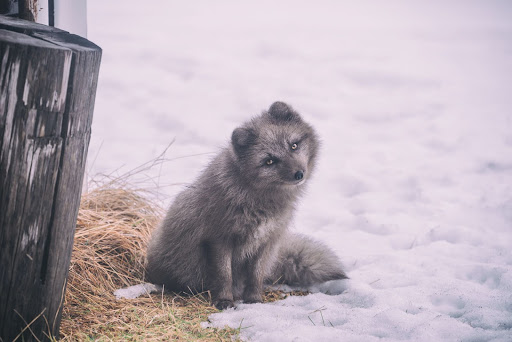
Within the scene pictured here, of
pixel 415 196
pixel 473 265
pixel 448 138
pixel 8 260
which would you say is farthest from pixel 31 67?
pixel 448 138

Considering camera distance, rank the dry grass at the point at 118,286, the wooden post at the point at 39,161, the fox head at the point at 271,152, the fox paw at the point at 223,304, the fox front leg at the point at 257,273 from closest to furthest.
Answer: the wooden post at the point at 39,161 → the dry grass at the point at 118,286 → the fox head at the point at 271,152 → the fox paw at the point at 223,304 → the fox front leg at the point at 257,273

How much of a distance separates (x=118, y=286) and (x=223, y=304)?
82cm

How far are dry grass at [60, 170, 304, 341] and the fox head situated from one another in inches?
39.3

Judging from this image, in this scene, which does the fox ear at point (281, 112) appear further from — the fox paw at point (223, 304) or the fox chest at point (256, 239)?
the fox paw at point (223, 304)

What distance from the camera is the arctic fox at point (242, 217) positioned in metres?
3.42

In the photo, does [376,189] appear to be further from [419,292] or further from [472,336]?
[472,336]

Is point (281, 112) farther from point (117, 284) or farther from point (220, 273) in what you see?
point (117, 284)

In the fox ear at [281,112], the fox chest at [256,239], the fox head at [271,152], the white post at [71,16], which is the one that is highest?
the white post at [71,16]

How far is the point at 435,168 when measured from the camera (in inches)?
236

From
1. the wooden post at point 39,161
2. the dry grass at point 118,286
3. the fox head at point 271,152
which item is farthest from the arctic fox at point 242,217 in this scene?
the wooden post at point 39,161

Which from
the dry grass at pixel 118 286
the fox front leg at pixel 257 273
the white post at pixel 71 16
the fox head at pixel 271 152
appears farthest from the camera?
the white post at pixel 71 16

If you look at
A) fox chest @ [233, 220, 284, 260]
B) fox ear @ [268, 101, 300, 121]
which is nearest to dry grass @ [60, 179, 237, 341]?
fox chest @ [233, 220, 284, 260]

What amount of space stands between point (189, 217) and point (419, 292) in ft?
5.86

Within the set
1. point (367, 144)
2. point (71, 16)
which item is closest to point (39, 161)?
point (71, 16)
